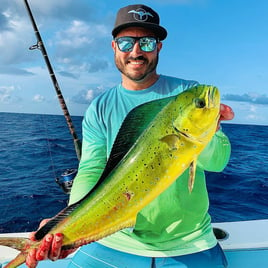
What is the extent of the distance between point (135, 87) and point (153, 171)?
900mm

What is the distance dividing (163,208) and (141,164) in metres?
0.61

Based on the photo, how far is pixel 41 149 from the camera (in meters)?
16.6

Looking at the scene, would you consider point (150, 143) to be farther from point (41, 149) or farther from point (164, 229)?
point (41, 149)

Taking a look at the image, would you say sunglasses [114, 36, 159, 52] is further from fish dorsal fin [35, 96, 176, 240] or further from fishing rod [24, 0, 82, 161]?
fishing rod [24, 0, 82, 161]

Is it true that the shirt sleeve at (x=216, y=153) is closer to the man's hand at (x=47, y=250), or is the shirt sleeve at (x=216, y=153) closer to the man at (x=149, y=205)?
the man at (x=149, y=205)

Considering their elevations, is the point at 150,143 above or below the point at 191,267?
above

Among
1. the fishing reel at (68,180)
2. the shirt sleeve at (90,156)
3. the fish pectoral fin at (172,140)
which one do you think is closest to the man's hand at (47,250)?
the shirt sleeve at (90,156)

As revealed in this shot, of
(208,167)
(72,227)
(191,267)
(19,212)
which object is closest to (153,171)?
(72,227)

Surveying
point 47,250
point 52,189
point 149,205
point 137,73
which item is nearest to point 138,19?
point 137,73

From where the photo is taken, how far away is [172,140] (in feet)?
4.76

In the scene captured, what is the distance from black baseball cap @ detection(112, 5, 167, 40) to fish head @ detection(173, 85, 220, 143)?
0.81 metres

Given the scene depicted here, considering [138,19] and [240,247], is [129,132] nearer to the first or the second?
[138,19]

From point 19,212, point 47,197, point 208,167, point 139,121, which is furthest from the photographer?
point 47,197

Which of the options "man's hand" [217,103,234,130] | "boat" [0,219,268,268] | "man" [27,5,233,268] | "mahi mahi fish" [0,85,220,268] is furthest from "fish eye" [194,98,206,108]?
"boat" [0,219,268,268]
